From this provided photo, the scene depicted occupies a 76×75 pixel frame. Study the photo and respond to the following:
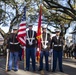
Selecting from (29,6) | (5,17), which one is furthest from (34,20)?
(29,6)

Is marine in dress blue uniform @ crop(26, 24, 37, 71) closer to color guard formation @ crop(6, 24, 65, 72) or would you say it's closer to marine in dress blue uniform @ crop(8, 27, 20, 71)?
color guard formation @ crop(6, 24, 65, 72)

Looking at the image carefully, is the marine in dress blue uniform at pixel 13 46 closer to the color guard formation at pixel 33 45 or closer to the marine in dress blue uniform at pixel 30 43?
the color guard formation at pixel 33 45

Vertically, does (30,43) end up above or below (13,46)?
above

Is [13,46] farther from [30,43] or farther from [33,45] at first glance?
[33,45]

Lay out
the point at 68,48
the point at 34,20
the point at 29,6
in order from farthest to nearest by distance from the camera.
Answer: the point at 34,20
the point at 68,48
the point at 29,6

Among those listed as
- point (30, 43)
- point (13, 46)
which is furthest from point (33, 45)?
point (13, 46)

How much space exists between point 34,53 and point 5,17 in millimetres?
25606

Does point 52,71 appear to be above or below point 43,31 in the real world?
below

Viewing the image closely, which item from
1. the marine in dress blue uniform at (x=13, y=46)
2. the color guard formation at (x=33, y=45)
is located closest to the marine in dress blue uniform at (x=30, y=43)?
the color guard formation at (x=33, y=45)

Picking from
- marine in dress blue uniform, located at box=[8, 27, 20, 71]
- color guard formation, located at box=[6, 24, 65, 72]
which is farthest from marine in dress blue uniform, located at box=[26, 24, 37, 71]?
marine in dress blue uniform, located at box=[8, 27, 20, 71]

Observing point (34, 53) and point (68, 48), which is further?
point (68, 48)

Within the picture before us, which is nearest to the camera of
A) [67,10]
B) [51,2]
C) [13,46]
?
[13,46]

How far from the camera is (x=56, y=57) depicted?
1427 cm

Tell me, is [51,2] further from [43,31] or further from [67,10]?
[43,31]
